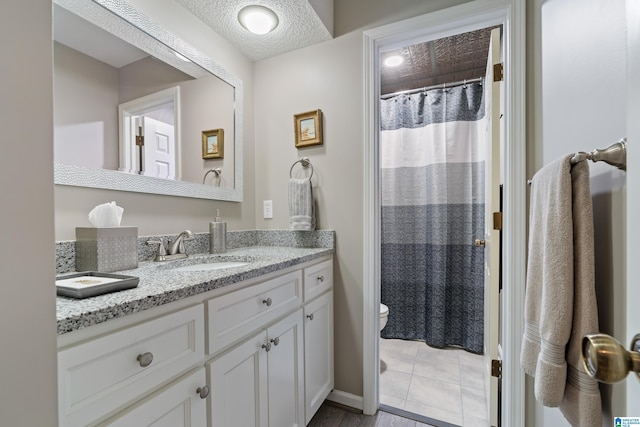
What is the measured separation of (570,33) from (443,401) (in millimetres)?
1872

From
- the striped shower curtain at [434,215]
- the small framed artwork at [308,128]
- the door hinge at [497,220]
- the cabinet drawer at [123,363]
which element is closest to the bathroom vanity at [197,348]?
the cabinet drawer at [123,363]

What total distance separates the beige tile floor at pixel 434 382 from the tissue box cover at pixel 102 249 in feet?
5.31

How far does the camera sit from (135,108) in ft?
4.15

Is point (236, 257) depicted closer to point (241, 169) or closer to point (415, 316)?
point (241, 169)

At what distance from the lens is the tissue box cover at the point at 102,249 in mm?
998

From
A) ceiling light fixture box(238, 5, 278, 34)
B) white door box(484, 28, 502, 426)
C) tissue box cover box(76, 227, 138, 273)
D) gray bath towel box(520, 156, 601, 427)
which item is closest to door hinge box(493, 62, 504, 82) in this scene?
white door box(484, 28, 502, 426)

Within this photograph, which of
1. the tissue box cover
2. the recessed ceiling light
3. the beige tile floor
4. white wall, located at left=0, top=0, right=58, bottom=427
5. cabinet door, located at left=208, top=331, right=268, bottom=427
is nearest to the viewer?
white wall, located at left=0, top=0, right=58, bottom=427

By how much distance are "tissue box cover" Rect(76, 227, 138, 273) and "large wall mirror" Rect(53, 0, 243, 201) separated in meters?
0.20

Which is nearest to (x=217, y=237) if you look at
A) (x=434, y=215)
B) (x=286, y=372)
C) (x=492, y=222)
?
(x=286, y=372)

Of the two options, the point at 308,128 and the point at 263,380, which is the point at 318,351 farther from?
the point at 308,128

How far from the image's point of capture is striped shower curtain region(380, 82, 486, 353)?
2.39 meters

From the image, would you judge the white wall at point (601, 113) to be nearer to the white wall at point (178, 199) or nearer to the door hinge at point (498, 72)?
the door hinge at point (498, 72)

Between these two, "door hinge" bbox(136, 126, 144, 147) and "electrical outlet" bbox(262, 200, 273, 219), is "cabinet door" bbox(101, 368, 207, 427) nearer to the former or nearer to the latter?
"door hinge" bbox(136, 126, 144, 147)

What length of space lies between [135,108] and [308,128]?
91 centimetres
